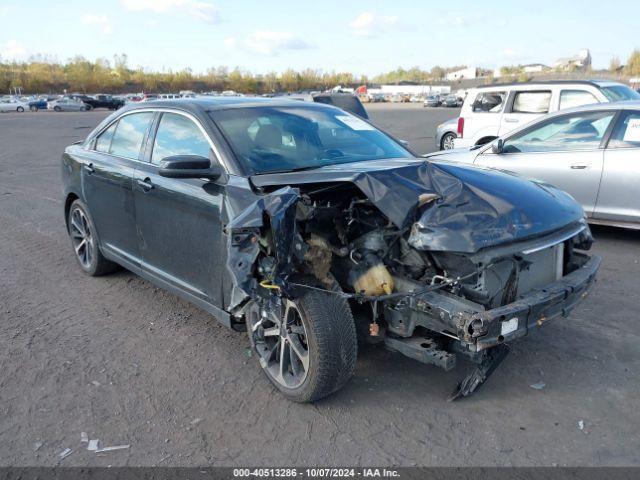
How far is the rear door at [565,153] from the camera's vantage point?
21.2 ft

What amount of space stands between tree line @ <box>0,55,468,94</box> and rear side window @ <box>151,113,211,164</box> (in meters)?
101

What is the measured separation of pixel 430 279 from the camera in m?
3.23

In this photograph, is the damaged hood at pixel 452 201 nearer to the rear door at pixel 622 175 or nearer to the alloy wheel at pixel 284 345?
the alloy wheel at pixel 284 345

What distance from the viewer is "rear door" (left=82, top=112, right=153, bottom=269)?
15.1 ft

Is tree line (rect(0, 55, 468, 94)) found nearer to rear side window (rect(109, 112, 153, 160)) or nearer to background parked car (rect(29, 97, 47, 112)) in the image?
background parked car (rect(29, 97, 47, 112))

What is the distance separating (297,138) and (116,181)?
5.46ft

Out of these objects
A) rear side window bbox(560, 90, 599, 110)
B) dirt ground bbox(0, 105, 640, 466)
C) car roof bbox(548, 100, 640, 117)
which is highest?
car roof bbox(548, 100, 640, 117)

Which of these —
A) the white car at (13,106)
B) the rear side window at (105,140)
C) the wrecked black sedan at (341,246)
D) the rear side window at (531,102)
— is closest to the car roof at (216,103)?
the wrecked black sedan at (341,246)

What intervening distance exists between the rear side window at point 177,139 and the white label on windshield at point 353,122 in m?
1.26

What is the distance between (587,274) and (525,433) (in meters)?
1.16

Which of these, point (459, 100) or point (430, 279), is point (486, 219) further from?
point (459, 100)

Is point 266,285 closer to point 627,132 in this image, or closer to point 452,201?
point 452,201

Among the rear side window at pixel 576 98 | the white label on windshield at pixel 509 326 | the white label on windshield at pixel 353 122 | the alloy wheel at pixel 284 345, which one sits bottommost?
the alloy wheel at pixel 284 345

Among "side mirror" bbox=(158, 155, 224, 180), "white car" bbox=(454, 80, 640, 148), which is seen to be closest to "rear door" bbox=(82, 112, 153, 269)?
"side mirror" bbox=(158, 155, 224, 180)
